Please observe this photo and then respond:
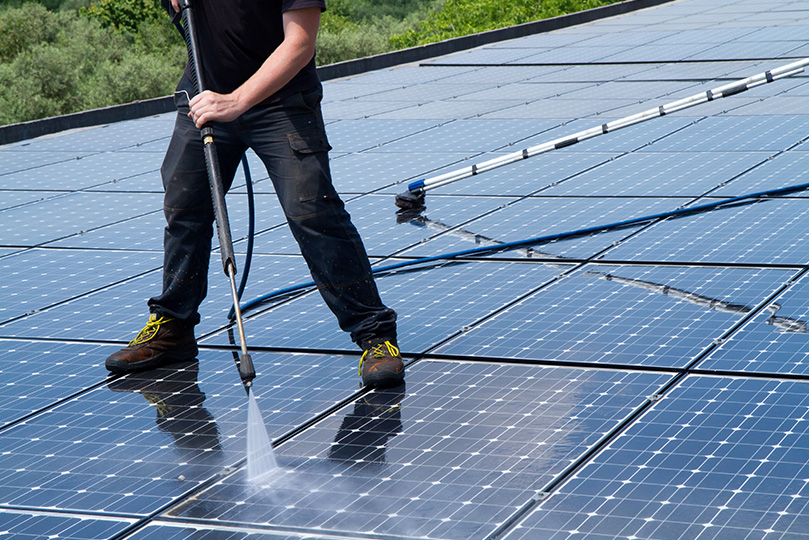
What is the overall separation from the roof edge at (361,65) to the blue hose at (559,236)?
30.4 ft

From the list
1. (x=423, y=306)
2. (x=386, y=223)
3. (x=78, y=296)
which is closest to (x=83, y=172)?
(x=386, y=223)

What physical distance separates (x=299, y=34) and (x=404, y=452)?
1836 millimetres

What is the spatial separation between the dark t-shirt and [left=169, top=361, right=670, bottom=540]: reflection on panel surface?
61.6 inches

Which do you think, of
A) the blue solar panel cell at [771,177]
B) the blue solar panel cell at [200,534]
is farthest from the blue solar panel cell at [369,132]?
the blue solar panel cell at [200,534]

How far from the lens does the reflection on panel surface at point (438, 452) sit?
3.88m

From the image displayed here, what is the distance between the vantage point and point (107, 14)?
35000 mm

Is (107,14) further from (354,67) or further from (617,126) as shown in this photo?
(617,126)

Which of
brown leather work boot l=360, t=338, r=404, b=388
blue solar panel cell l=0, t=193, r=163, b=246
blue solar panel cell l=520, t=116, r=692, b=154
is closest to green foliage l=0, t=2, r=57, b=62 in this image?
blue solar panel cell l=0, t=193, r=163, b=246

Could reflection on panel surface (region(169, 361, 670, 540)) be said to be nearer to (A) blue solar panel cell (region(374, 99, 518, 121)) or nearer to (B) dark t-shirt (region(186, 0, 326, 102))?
(B) dark t-shirt (region(186, 0, 326, 102))

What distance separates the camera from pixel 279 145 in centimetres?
507

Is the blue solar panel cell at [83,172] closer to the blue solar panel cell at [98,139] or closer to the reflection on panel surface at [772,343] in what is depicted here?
A: the blue solar panel cell at [98,139]

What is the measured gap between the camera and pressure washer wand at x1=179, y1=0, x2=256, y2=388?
4473mm

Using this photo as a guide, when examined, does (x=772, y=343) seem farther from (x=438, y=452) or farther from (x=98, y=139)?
(x=98, y=139)

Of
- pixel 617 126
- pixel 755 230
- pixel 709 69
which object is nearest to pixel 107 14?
pixel 709 69
